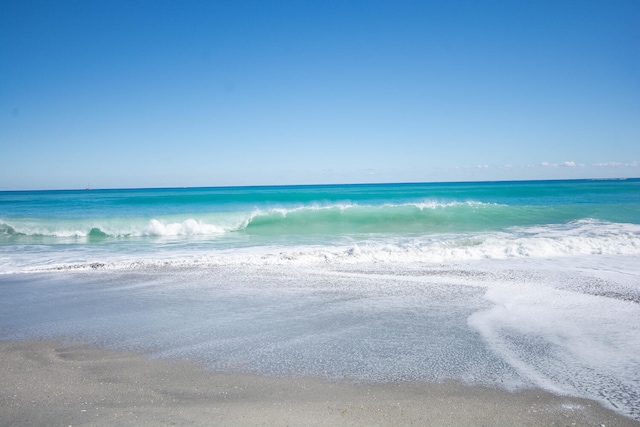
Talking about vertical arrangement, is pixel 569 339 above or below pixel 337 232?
below

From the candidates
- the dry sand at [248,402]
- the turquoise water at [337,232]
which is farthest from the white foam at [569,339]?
→ the turquoise water at [337,232]

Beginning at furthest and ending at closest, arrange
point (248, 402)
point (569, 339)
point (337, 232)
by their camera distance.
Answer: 1. point (337, 232)
2. point (569, 339)
3. point (248, 402)

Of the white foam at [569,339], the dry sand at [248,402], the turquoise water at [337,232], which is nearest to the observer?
the dry sand at [248,402]

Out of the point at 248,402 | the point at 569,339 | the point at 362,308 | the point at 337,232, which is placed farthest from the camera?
the point at 337,232

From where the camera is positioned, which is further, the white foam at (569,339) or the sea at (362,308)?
the sea at (362,308)

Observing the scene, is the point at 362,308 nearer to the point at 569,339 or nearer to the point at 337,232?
the point at 569,339

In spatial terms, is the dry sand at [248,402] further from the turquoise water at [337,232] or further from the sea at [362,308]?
the turquoise water at [337,232]

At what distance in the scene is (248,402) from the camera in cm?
346

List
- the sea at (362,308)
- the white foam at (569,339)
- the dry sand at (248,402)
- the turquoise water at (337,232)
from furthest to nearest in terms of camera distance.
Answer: the turquoise water at (337,232)
the sea at (362,308)
the white foam at (569,339)
the dry sand at (248,402)

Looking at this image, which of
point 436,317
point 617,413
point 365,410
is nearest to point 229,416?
point 365,410

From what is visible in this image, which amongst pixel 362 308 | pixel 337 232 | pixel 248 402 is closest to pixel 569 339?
pixel 362 308

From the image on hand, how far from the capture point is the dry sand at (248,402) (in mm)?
3168

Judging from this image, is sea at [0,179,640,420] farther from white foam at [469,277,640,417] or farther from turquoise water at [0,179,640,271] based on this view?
turquoise water at [0,179,640,271]

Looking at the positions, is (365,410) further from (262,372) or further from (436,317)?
(436,317)
